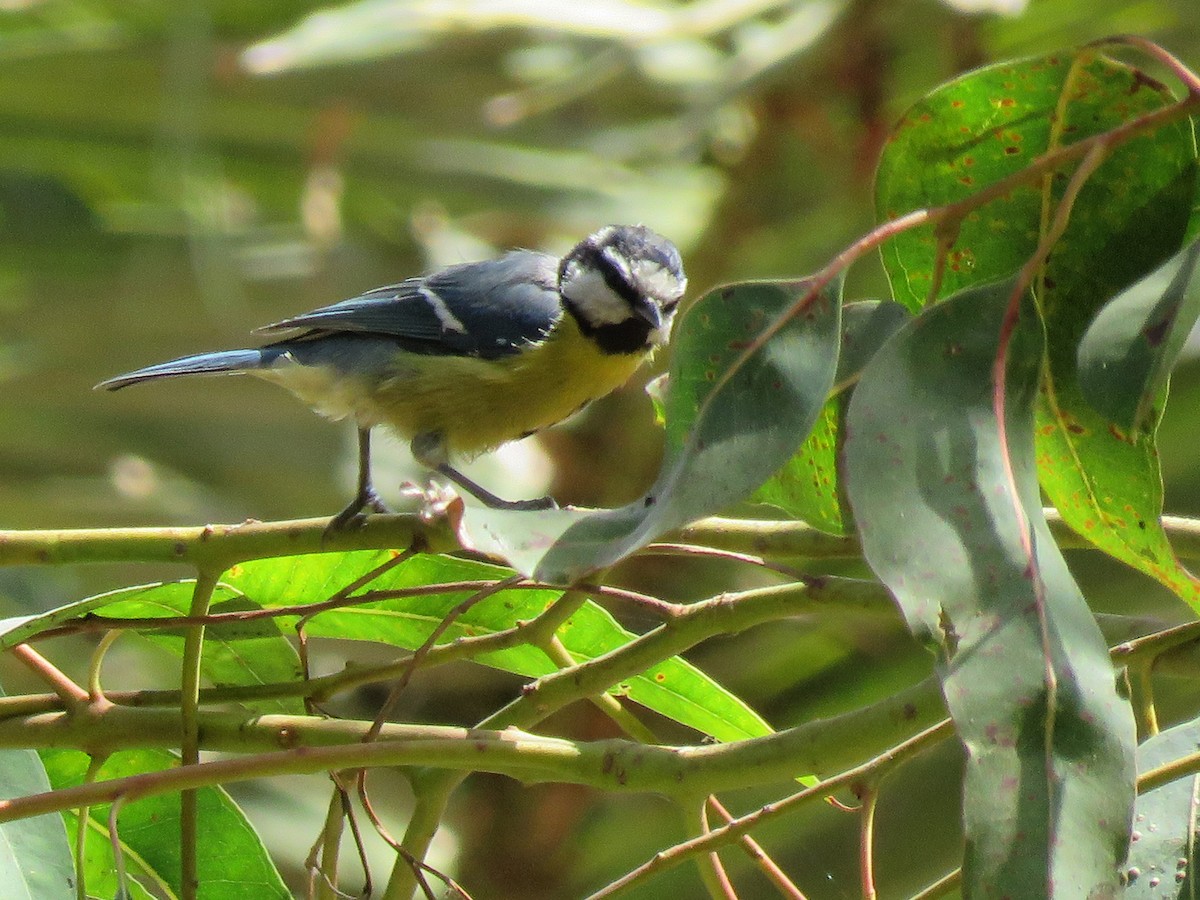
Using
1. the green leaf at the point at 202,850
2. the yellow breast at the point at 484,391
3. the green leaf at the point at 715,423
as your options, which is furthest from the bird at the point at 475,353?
the green leaf at the point at 715,423

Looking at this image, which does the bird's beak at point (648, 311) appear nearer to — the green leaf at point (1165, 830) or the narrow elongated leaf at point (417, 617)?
the narrow elongated leaf at point (417, 617)

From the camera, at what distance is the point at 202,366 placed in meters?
1.88

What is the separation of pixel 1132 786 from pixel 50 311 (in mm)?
3276

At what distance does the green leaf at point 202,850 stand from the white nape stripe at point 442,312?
0.92 meters

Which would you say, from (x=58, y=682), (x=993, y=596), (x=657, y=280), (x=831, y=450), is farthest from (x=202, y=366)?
(x=993, y=596)

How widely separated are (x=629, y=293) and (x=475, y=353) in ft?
0.71

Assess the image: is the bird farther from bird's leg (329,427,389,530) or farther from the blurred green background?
the blurred green background

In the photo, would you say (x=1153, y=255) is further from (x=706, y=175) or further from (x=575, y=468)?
(x=706, y=175)

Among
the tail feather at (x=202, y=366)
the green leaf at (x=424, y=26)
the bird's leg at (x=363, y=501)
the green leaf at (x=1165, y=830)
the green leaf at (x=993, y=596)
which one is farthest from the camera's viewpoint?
the green leaf at (x=424, y=26)

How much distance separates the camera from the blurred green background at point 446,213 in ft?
8.85

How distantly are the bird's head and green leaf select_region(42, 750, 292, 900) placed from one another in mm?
961

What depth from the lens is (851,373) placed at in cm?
102

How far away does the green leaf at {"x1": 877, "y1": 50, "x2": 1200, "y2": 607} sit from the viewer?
36.6 inches

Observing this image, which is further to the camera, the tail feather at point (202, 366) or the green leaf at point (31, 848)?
the tail feather at point (202, 366)
